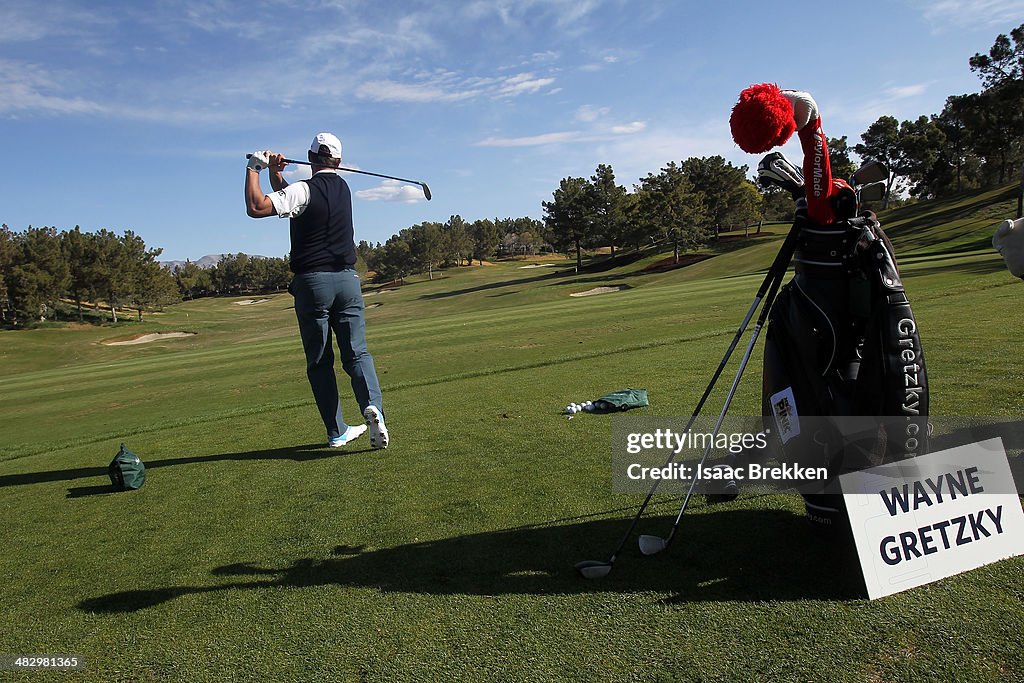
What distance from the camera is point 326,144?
5.99m

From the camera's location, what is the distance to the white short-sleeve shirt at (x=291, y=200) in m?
5.39

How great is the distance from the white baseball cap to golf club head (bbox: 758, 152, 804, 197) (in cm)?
399

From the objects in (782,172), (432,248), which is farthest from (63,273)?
(782,172)

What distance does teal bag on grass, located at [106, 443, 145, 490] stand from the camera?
5.25 meters

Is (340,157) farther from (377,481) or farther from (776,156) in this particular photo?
(776,156)

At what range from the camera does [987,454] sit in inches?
119

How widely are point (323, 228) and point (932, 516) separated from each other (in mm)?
4936

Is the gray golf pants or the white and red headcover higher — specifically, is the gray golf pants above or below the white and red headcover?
below

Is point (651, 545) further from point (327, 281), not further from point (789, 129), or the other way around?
point (327, 281)

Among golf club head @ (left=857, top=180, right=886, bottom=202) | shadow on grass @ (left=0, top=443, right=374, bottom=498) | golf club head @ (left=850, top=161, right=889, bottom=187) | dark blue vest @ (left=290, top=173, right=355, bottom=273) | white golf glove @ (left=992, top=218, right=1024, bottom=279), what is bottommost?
shadow on grass @ (left=0, top=443, right=374, bottom=498)

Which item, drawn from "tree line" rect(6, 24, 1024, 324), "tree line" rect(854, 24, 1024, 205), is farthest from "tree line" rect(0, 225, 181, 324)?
"tree line" rect(854, 24, 1024, 205)

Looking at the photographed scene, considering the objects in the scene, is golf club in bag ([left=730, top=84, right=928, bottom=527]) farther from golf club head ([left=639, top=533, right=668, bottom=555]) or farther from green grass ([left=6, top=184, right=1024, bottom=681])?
golf club head ([left=639, top=533, right=668, bottom=555])

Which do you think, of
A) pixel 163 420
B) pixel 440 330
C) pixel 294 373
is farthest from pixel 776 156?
pixel 440 330

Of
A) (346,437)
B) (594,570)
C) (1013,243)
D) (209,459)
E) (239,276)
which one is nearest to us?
(594,570)
